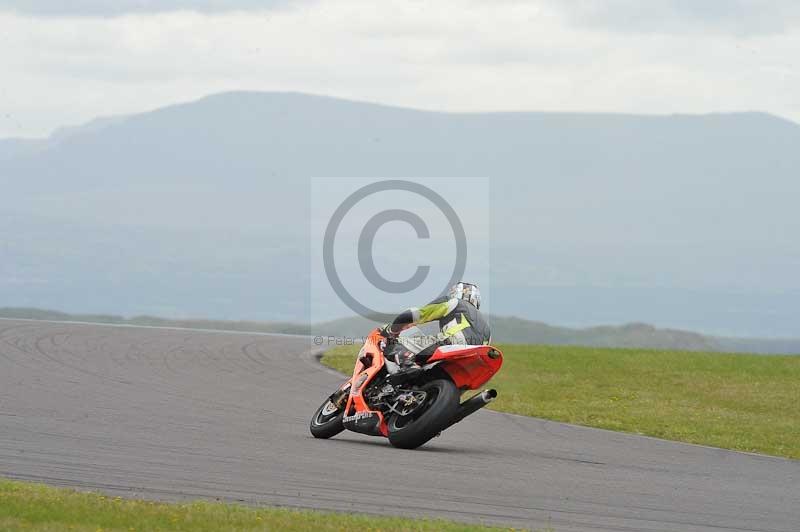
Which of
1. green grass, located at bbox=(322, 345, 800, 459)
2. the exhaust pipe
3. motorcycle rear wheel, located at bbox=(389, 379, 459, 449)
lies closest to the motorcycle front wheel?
motorcycle rear wheel, located at bbox=(389, 379, 459, 449)

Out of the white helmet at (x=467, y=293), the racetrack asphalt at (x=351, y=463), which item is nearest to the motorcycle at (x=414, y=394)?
the racetrack asphalt at (x=351, y=463)

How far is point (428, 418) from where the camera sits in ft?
39.1

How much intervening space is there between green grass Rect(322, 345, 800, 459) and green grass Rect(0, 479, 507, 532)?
8.63 m

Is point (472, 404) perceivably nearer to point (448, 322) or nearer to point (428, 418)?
point (428, 418)

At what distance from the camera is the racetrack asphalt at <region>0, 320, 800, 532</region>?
922cm

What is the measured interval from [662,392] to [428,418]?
42.5ft

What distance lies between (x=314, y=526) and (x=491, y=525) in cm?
134

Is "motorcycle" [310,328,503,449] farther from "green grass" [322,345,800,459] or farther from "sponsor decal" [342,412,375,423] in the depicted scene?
"green grass" [322,345,800,459]

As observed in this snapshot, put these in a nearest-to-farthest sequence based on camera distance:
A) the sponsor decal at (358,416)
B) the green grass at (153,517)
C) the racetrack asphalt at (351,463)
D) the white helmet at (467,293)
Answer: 1. the green grass at (153,517)
2. the racetrack asphalt at (351,463)
3. the white helmet at (467,293)
4. the sponsor decal at (358,416)

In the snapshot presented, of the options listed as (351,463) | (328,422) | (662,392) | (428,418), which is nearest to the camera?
(351,463)

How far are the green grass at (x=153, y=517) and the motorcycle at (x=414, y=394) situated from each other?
362 cm

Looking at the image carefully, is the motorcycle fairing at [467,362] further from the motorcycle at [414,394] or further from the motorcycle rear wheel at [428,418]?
the motorcycle rear wheel at [428,418]

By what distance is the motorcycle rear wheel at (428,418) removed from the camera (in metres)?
11.8

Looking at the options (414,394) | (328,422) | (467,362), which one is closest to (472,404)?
(467,362)
